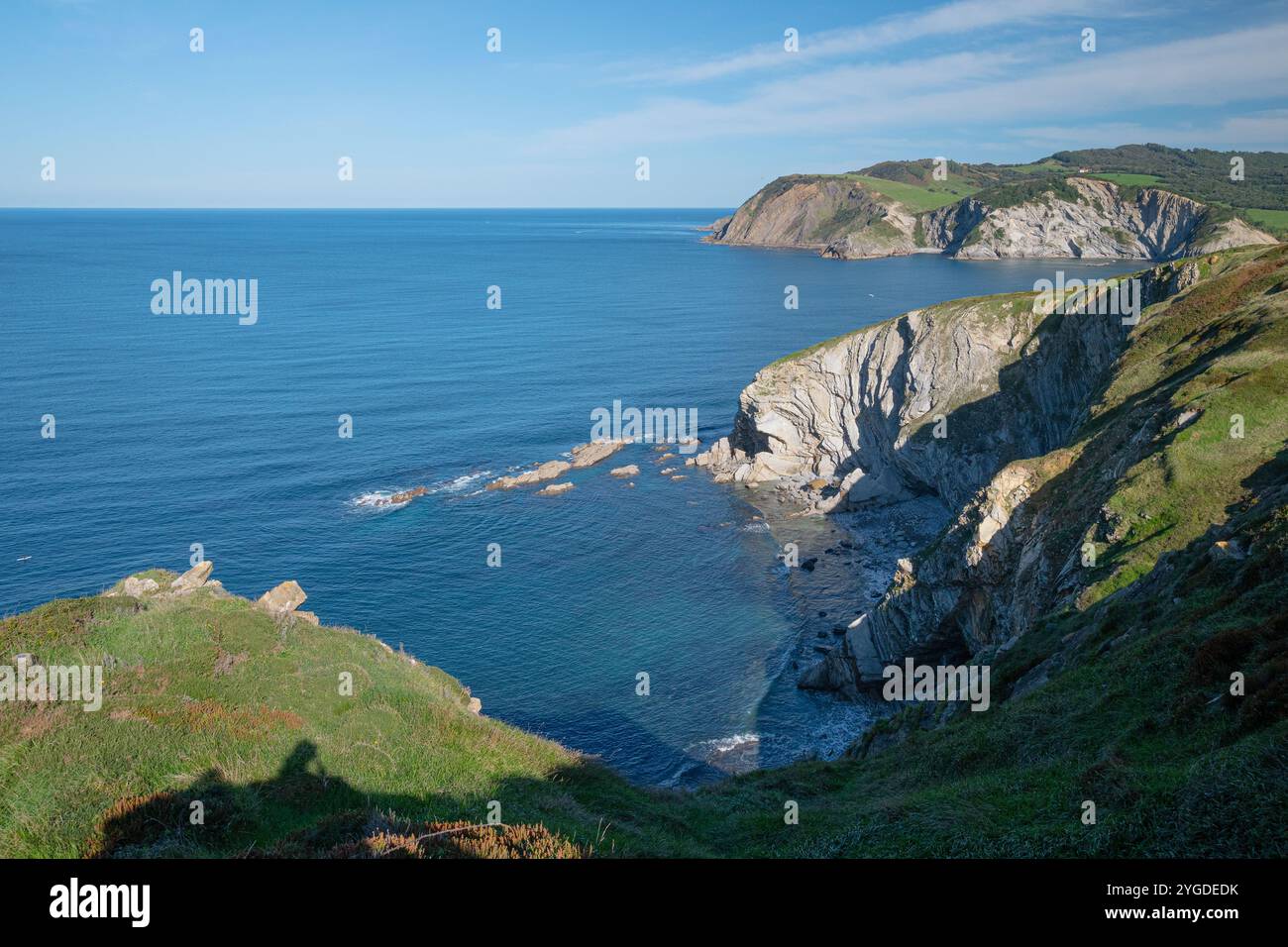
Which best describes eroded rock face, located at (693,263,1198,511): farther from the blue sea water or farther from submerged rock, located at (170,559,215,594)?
submerged rock, located at (170,559,215,594)

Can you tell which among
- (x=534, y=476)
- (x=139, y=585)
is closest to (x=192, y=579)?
(x=139, y=585)

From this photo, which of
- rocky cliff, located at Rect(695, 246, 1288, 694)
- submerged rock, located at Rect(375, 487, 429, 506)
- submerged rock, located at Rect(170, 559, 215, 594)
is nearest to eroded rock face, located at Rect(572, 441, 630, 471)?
rocky cliff, located at Rect(695, 246, 1288, 694)

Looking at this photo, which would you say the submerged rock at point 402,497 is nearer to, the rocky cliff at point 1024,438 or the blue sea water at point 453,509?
the blue sea water at point 453,509

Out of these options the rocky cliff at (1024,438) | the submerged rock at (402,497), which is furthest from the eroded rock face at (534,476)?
the rocky cliff at (1024,438)

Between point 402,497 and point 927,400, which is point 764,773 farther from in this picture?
point 927,400

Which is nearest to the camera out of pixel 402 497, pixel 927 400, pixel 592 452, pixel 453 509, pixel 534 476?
pixel 453 509

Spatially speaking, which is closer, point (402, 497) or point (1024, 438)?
point (1024, 438)
